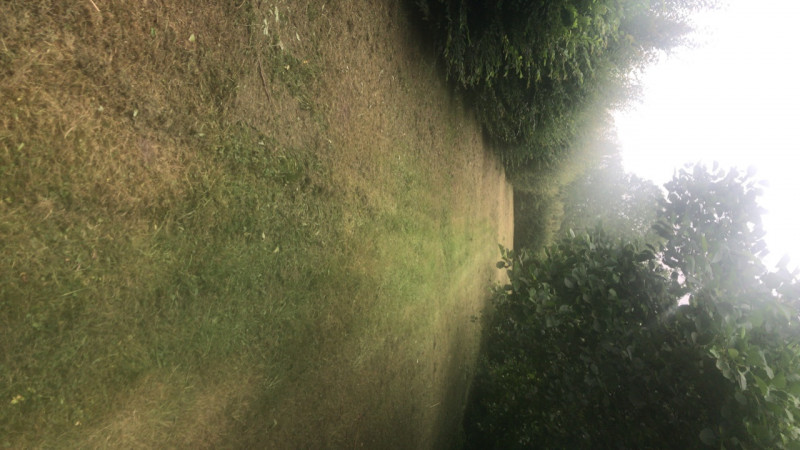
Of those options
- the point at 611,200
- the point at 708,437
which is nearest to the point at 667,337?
the point at 708,437

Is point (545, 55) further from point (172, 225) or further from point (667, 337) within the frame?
point (172, 225)

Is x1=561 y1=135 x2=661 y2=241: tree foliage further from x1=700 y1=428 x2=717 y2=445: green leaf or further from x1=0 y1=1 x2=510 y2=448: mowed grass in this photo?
x1=0 y1=1 x2=510 y2=448: mowed grass

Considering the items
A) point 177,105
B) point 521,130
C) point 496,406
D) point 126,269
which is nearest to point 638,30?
point 521,130

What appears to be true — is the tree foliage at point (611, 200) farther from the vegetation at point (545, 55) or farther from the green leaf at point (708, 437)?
the green leaf at point (708, 437)

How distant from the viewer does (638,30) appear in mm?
7719

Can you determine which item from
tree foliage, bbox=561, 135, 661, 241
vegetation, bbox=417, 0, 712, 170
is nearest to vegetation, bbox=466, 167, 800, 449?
vegetation, bbox=417, 0, 712, 170

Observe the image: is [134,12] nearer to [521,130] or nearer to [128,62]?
[128,62]

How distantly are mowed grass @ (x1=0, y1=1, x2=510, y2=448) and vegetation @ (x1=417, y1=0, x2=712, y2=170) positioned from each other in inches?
73.1

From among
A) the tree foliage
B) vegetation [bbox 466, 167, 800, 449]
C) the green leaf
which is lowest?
the green leaf

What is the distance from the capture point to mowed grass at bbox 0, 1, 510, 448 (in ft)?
5.57

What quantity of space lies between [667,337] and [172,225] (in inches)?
150

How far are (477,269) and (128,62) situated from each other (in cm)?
732

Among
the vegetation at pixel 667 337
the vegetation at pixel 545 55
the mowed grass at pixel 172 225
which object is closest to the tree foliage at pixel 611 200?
the vegetation at pixel 545 55

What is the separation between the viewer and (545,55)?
473 cm
